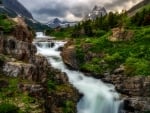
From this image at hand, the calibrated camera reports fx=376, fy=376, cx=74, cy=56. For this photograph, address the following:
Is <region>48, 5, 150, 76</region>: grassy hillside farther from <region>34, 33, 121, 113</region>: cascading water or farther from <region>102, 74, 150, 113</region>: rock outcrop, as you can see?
<region>34, 33, 121, 113</region>: cascading water

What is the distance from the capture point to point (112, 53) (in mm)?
62812

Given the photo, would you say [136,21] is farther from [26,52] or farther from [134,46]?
[26,52]

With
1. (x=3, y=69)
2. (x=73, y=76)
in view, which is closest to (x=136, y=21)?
(x=73, y=76)

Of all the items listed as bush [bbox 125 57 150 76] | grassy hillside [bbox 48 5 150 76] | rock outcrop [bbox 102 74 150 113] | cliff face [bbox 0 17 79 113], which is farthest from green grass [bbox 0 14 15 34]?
bush [bbox 125 57 150 76]

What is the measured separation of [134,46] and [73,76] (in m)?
14.4

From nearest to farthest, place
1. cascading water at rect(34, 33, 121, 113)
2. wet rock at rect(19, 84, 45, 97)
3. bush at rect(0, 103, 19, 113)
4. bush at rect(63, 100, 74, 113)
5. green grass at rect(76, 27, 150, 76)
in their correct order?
bush at rect(0, 103, 19, 113) < wet rock at rect(19, 84, 45, 97) < bush at rect(63, 100, 74, 113) < cascading water at rect(34, 33, 121, 113) < green grass at rect(76, 27, 150, 76)

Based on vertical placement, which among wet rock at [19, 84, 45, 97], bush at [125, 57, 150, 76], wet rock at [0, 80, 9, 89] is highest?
bush at [125, 57, 150, 76]

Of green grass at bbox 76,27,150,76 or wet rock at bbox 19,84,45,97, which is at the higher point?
green grass at bbox 76,27,150,76

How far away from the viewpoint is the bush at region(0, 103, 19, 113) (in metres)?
31.4

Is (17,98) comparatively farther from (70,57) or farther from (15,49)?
(70,57)

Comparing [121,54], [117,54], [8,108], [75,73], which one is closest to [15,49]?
[8,108]

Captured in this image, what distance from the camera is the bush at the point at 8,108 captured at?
31.4 metres

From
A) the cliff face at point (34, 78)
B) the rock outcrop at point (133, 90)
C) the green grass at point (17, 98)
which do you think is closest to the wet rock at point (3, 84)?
the cliff face at point (34, 78)

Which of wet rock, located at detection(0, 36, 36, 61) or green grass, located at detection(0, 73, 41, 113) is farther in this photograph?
wet rock, located at detection(0, 36, 36, 61)
